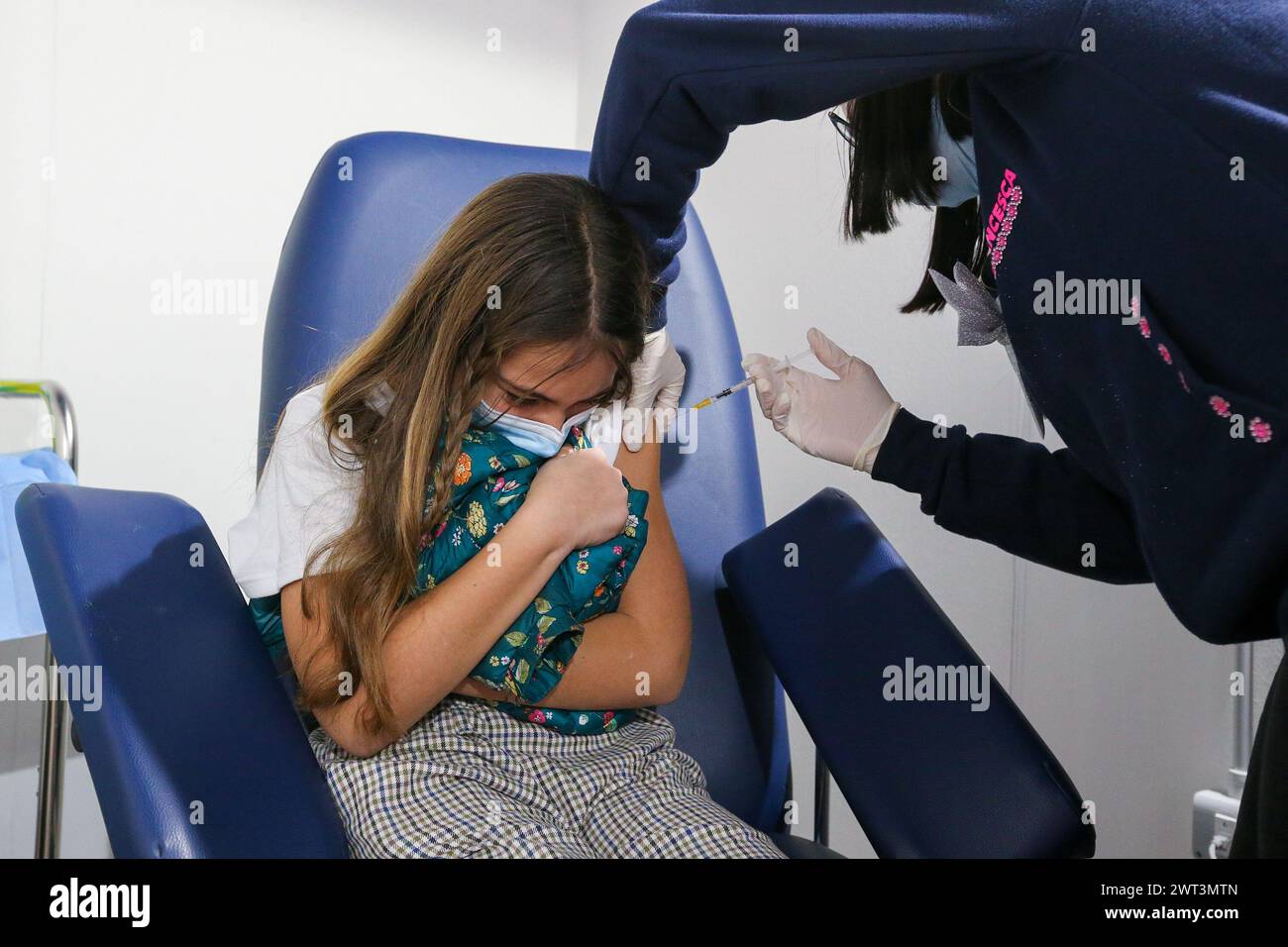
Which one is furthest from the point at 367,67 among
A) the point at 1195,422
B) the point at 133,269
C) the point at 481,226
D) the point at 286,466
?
the point at 1195,422

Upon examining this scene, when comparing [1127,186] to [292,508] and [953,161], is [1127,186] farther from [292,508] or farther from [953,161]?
[292,508]

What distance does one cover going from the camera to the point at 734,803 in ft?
3.98

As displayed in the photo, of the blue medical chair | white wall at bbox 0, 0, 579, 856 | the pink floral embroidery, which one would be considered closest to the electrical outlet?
the blue medical chair

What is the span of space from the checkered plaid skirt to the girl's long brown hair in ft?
0.30

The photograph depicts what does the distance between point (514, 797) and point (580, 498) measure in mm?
272

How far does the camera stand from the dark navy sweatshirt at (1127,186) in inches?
26.0

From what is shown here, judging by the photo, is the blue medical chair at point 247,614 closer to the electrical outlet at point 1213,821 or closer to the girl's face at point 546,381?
the girl's face at point 546,381

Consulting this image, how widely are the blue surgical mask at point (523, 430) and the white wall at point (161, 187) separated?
32.3 inches

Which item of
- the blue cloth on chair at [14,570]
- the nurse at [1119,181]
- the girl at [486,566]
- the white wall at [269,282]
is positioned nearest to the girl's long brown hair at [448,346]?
the girl at [486,566]

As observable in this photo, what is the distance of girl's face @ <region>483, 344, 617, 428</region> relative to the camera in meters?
1.02

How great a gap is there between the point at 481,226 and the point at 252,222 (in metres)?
0.95

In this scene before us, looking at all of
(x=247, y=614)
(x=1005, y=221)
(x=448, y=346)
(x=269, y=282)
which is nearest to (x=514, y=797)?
(x=247, y=614)

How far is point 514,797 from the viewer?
991 mm
